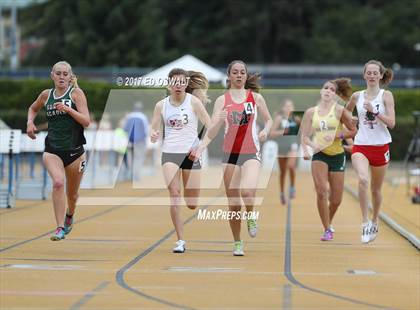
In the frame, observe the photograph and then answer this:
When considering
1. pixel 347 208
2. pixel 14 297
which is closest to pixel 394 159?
pixel 347 208

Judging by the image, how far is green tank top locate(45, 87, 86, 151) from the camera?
540 inches

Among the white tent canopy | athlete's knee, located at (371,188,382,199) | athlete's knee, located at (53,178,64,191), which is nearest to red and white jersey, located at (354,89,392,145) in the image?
athlete's knee, located at (371,188,382,199)

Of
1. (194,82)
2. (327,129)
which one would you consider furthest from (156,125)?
(327,129)

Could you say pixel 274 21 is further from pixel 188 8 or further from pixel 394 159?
pixel 394 159

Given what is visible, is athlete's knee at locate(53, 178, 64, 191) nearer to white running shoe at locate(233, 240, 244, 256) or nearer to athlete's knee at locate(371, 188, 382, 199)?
white running shoe at locate(233, 240, 244, 256)

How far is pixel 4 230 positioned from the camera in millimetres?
16266

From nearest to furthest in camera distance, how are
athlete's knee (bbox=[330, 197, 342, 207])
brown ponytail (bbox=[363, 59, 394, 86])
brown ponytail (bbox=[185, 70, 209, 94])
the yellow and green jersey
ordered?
brown ponytail (bbox=[185, 70, 209, 94]) < brown ponytail (bbox=[363, 59, 394, 86]) < the yellow and green jersey < athlete's knee (bbox=[330, 197, 342, 207])

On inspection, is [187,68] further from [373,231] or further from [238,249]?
[238,249]

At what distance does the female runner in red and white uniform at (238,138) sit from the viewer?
13281mm

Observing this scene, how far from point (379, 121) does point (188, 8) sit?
73.2m

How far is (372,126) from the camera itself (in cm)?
1473

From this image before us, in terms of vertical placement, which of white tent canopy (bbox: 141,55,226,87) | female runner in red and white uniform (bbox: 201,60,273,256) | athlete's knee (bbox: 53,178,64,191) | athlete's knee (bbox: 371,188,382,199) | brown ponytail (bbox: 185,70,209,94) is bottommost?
athlete's knee (bbox: 371,188,382,199)

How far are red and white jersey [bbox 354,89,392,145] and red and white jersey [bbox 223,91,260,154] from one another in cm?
200

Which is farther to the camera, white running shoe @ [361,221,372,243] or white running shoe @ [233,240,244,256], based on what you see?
white running shoe @ [361,221,372,243]
